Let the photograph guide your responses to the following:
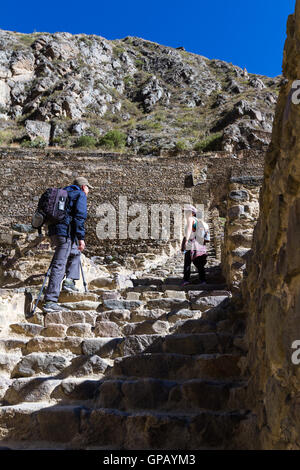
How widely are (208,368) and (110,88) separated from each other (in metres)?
43.5

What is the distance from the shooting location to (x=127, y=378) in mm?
3197

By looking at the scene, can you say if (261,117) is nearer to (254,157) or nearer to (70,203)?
(254,157)

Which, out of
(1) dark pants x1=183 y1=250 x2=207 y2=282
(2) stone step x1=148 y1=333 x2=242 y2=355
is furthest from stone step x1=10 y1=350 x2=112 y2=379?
(1) dark pants x1=183 y1=250 x2=207 y2=282

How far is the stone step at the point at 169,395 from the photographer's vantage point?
2.84 m

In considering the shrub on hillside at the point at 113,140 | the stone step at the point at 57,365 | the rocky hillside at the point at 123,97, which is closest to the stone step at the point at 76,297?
the stone step at the point at 57,365

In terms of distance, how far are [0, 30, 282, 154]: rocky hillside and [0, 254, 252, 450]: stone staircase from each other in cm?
2594

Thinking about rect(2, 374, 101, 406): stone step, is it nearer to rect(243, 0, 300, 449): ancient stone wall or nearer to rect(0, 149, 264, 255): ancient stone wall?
rect(243, 0, 300, 449): ancient stone wall

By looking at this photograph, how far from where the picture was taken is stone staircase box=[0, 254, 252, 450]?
2.69 metres

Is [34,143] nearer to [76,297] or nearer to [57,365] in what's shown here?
[76,297]

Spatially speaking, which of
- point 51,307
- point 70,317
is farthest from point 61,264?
point 70,317

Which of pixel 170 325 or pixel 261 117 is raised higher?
pixel 261 117

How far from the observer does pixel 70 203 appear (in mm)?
5195

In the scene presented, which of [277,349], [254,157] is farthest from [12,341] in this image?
[254,157]
